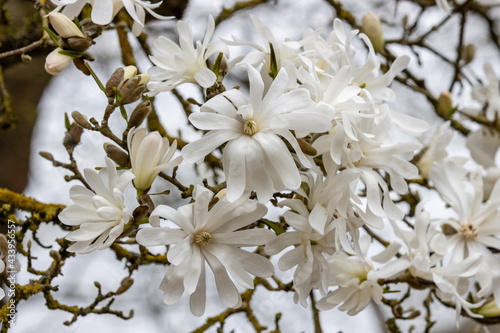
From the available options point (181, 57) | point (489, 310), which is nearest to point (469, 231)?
point (489, 310)

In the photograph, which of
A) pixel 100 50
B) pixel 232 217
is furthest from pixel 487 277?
pixel 100 50

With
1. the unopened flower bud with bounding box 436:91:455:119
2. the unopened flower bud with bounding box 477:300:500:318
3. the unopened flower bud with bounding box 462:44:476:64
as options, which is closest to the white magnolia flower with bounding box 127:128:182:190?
the unopened flower bud with bounding box 477:300:500:318

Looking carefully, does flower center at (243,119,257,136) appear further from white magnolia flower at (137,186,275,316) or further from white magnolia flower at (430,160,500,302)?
white magnolia flower at (430,160,500,302)

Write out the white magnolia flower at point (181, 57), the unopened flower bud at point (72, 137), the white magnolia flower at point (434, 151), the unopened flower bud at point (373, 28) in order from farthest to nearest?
the unopened flower bud at point (373, 28) < the white magnolia flower at point (434, 151) < the unopened flower bud at point (72, 137) < the white magnolia flower at point (181, 57)

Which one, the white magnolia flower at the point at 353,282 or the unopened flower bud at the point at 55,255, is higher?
the unopened flower bud at the point at 55,255

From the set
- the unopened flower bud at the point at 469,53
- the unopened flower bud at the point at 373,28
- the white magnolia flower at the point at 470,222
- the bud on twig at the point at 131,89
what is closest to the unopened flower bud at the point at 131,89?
the bud on twig at the point at 131,89

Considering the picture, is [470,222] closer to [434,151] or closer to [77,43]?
[434,151]

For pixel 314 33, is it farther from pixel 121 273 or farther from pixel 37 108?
pixel 37 108

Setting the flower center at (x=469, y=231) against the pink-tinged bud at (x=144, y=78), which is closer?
the pink-tinged bud at (x=144, y=78)

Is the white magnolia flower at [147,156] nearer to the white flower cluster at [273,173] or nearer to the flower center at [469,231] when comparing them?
the white flower cluster at [273,173]
